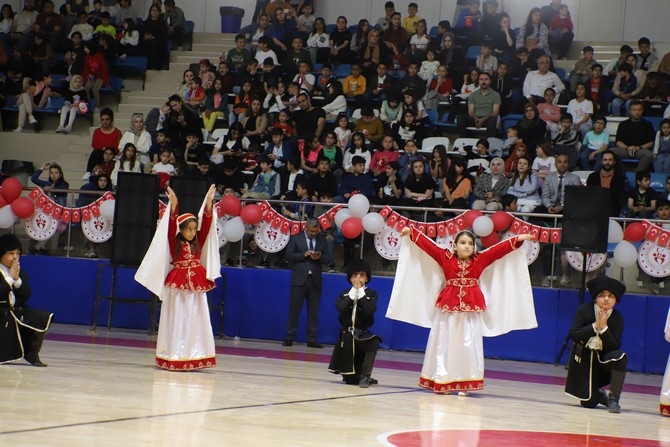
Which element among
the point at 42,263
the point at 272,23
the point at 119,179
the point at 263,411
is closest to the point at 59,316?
the point at 42,263

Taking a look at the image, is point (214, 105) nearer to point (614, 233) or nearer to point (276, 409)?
point (614, 233)

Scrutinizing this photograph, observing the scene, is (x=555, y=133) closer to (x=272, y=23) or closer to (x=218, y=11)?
(x=272, y=23)

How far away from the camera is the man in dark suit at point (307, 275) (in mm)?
17547

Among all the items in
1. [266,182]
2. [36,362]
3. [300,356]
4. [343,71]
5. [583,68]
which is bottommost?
[300,356]

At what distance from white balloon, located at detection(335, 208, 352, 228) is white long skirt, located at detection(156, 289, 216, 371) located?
15.4ft

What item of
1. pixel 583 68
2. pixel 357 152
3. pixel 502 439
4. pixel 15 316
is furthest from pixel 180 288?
pixel 583 68

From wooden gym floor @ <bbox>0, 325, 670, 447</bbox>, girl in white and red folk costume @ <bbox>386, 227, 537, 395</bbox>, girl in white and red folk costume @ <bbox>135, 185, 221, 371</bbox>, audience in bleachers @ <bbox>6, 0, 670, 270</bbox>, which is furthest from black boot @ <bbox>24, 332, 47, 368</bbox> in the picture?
audience in bleachers @ <bbox>6, 0, 670, 270</bbox>

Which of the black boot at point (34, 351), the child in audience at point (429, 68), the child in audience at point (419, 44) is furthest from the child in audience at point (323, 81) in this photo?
the black boot at point (34, 351)

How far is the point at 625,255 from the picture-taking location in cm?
1614

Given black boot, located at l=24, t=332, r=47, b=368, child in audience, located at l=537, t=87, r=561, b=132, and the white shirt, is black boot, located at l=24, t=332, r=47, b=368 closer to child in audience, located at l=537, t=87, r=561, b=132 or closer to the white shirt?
child in audience, located at l=537, t=87, r=561, b=132

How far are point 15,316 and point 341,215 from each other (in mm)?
6426

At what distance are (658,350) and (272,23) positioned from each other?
12232 millimetres

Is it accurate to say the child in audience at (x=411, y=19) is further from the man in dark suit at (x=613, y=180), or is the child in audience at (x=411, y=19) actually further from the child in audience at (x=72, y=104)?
the man in dark suit at (x=613, y=180)

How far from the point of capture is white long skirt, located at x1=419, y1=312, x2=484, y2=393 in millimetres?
12141
